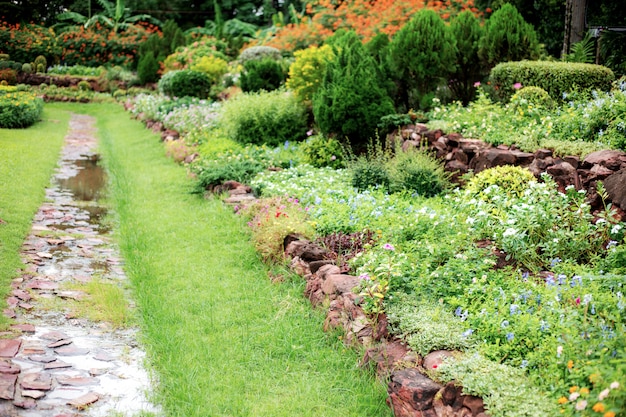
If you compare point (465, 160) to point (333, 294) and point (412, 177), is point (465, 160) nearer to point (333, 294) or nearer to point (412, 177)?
point (412, 177)

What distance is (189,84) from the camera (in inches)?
702

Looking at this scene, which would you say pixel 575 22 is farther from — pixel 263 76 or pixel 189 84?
pixel 189 84

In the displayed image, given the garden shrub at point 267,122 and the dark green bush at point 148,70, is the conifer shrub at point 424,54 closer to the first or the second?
the garden shrub at point 267,122

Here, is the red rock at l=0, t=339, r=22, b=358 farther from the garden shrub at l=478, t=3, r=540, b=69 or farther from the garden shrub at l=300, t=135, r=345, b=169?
the garden shrub at l=478, t=3, r=540, b=69

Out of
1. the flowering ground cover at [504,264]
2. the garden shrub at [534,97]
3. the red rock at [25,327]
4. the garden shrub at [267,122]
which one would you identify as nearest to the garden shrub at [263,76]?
the garden shrub at [267,122]

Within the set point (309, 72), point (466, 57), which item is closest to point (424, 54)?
point (466, 57)

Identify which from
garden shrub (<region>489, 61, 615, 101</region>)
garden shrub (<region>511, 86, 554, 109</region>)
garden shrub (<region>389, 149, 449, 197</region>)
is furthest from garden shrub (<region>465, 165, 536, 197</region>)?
garden shrub (<region>489, 61, 615, 101</region>)

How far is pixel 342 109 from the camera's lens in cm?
954

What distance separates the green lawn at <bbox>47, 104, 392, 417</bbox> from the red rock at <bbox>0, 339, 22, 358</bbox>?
0.91m

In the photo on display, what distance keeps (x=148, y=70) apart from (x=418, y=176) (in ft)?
64.0

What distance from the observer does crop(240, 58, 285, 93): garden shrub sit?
14.7 m

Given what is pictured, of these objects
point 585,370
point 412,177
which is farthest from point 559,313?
point 412,177

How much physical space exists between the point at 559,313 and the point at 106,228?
574 centimetres

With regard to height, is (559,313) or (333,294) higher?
(559,313)
